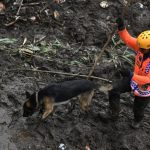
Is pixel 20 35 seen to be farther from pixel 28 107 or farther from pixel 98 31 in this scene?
pixel 28 107

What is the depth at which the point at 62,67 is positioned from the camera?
779 centimetres

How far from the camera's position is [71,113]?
Result: 689 cm

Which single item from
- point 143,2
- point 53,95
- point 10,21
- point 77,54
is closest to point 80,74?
point 77,54

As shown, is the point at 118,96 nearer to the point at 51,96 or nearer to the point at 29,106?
the point at 51,96

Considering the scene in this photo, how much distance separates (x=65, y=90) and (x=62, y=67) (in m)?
1.39

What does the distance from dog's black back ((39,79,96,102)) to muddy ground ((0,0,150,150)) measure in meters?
0.32

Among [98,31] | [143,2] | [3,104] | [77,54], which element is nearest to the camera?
[3,104]

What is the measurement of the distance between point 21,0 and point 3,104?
9.84 feet

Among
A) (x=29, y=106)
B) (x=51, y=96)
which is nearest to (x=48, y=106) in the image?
(x=51, y=96)

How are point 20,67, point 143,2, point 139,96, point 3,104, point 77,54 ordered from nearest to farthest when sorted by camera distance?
point 139,96
point 3,104
point 20,67
point 77,54
point 143,2

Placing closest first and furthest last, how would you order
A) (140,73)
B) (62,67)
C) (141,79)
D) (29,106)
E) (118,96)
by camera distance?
(141,79), (140,73), (29,106), (118,96), (62,67)

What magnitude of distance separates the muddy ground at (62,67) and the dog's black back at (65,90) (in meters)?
0.32

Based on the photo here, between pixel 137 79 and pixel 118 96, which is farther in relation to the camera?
pixel 118 96

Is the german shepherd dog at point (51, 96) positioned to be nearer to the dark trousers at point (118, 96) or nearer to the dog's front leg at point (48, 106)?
the dog's front leg at point (48, 106)
